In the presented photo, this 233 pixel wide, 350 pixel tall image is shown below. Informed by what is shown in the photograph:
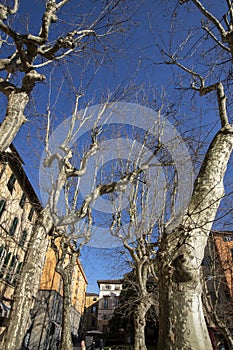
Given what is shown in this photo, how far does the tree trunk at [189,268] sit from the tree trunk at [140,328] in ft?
26.2

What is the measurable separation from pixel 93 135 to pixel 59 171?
180cm

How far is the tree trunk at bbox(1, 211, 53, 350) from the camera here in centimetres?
527

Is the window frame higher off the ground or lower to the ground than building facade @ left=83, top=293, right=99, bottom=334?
higher

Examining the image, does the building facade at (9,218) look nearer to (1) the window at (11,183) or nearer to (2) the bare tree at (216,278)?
(1) the window at (11,183)

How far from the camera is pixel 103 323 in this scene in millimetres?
46781

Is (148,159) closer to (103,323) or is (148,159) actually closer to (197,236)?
(197,236)

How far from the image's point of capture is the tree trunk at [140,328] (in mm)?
8553

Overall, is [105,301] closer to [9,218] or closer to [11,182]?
[9,218]

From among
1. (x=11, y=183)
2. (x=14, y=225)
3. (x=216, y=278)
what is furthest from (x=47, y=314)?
(x=216, y=278)

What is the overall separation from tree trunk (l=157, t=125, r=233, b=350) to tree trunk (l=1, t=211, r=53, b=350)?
4.36 metres

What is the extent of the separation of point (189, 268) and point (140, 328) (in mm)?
8512

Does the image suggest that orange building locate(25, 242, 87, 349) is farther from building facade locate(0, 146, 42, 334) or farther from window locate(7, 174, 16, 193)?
window locate(7, 174, 16, 193)

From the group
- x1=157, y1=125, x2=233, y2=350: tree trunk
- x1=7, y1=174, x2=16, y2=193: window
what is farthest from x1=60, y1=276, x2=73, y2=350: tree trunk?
x1=157, y1=125, x2=233, y2=350: tree trunk

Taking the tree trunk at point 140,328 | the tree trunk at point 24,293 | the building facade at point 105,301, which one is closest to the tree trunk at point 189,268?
the tree trunk at point 24,293
